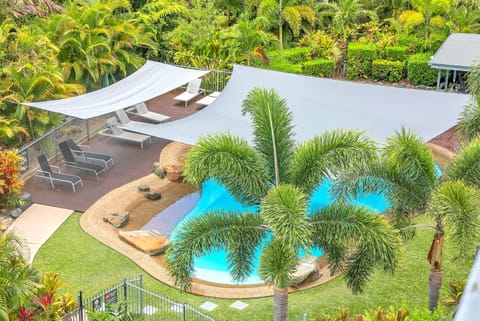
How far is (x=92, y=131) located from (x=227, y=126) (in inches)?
240

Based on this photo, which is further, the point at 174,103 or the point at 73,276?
the point at 174,103

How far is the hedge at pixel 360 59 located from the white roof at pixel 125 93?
8.71 metres

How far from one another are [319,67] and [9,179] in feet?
51.2

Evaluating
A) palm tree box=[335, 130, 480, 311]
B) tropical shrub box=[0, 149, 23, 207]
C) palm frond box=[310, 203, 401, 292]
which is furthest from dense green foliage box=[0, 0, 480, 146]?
palm frond box=[310, 203, 401, 292]

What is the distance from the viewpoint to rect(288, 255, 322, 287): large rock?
553 inches

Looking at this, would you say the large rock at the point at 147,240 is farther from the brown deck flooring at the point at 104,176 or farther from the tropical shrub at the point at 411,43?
the tropical shrub at the point at 411,43

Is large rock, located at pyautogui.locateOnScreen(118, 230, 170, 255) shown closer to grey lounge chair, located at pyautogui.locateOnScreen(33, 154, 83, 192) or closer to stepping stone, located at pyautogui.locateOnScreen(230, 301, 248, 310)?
stepping stone, located at pyautogui.locateOnScreen(230, 301, 248, 310)

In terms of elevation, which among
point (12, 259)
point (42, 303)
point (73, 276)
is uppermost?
point (12, 259)

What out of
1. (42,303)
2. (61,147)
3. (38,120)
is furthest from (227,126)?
(42,303)

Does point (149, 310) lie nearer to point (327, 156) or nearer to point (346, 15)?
point (327, 156)

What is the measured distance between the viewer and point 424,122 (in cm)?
1789

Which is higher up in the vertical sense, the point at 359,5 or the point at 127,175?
the point at 359,5

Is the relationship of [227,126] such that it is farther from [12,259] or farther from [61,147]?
[12,259]

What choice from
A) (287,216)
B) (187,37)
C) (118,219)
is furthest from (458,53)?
(287,216)
